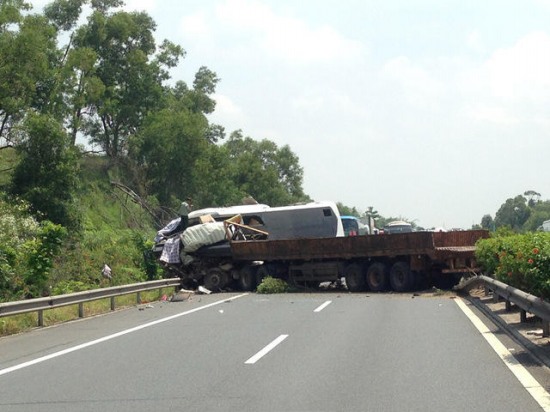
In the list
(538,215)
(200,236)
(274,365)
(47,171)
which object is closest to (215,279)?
(200,236)

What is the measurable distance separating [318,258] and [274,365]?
57.1 feet

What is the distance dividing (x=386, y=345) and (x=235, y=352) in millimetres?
2383

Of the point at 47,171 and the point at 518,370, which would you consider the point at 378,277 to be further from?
the point at 47,171

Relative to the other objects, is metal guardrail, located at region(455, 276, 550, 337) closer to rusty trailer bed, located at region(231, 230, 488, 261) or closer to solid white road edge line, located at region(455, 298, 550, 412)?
solid white road edge line, located at region(455, 298, 550, 412)

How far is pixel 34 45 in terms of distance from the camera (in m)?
38.1

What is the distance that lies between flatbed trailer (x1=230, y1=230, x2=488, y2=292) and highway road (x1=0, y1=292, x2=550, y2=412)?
7.29 metres

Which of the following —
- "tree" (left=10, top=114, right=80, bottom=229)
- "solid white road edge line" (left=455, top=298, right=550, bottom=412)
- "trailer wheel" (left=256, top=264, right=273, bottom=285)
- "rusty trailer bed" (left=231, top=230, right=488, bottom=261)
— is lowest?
"solid white road edge line" (left=455, top=298, right=550, bottom=412)

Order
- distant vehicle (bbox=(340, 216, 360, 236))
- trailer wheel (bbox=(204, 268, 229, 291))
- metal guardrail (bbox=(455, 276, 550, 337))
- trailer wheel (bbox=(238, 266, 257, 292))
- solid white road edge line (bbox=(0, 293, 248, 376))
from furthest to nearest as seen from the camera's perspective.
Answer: distant vehicle (bbox=(340, 216, 360, 236)) → trailer wheel (bbox=(204, 268, 229, 291)) → trailer wheel (bbox=(238, 266, 257, 292)) → metal guardrail (bbox=(455, 276, 550, 337)) → solid white road edge line (bbox=(0, 293, 248, 376))

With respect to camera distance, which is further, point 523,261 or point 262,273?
point 262,273

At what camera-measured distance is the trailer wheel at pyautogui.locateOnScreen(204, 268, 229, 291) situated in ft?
Answer: 96.9

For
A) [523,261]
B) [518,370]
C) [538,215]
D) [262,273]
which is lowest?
[518,370]

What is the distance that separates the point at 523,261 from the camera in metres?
12.9

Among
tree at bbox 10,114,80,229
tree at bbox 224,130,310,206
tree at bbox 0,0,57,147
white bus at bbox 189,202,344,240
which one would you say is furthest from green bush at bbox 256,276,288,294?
tree at bbox 224,130,310,206

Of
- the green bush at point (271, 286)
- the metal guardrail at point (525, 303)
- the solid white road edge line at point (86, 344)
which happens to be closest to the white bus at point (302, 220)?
the green bush at point (271, 286)
